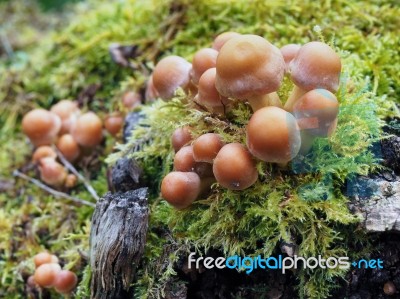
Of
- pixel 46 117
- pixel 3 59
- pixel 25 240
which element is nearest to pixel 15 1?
pixel 3 59

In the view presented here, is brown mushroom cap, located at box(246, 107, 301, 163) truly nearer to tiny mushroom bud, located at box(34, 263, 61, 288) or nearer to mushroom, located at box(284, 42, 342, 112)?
mushroom, located at box(284, 42, 342, 112)

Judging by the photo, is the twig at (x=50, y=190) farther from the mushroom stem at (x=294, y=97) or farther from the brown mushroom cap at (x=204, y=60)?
the mushroom stem at (x=294, y=97)

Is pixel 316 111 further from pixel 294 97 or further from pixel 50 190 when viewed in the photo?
pixel 50 190

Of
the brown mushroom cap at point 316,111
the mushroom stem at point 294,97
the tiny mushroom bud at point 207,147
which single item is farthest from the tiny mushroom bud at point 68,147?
the brown mushroom cap at point 316,111

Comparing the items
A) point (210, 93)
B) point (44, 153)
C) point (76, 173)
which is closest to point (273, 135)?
point (210, 93)

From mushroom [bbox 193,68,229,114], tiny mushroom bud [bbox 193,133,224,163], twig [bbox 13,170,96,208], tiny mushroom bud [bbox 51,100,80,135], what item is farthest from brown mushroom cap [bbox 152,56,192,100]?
tiny mushroom bud [bbox 51,100,80,135]

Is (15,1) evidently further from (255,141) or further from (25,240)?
(255,141)
